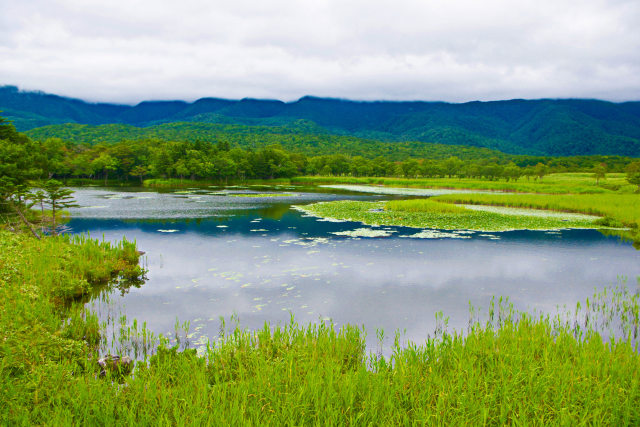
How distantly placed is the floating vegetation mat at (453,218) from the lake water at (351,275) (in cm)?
279

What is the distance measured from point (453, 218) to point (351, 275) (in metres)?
22.3

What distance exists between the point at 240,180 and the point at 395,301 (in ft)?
375

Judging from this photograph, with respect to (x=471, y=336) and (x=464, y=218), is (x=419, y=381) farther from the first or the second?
(x=464, y=218)

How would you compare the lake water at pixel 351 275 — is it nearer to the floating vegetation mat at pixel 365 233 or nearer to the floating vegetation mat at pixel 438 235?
the floating vegetation mat at pixel 438 235

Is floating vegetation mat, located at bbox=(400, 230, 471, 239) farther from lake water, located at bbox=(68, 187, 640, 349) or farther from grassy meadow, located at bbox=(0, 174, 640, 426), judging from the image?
grassy meadow, located at bbox=(0, 174, 640, 426)

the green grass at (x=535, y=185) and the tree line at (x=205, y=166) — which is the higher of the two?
the tree line at (x=205, y=166)

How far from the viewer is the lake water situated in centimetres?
1261

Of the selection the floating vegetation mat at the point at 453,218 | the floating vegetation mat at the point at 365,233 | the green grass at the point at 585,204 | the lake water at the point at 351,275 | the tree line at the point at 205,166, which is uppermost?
the tree line at the point at 205,166

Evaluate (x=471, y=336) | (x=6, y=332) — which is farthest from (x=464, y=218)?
(x=6, y=332)

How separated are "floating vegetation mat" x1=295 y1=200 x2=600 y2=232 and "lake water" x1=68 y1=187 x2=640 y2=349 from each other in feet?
9.16

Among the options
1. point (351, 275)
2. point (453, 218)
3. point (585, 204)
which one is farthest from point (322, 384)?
point (585, 204)

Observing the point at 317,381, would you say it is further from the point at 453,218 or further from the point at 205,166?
the point at 205,166

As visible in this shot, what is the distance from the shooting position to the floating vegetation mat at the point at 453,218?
107ft

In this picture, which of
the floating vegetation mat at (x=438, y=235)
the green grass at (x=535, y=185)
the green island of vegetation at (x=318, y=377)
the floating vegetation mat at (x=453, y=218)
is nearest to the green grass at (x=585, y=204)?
the floating vegetation mat at (x=453, y=218)
